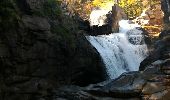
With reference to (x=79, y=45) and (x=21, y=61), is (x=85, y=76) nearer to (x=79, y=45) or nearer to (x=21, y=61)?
(x=79, y=45)

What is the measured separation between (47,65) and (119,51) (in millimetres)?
10432

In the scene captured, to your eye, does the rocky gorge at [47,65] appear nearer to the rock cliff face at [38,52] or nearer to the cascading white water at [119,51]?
the rock cliff face at [38,52]

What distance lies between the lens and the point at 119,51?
24953 mm

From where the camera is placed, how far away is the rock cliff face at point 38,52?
44.4ft

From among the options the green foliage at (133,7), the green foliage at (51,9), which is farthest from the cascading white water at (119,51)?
the green foliage at (133,7)

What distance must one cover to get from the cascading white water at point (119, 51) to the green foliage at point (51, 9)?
202 inches

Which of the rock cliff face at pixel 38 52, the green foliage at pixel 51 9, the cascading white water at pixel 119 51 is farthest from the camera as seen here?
the cascading white water at pixel 119 51

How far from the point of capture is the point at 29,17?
15.1m

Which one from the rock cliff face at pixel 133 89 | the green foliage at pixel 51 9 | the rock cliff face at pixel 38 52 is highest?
the green foliage at pixel 51 9

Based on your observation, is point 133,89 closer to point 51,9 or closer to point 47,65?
point 47,65

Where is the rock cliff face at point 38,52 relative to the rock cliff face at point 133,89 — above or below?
above

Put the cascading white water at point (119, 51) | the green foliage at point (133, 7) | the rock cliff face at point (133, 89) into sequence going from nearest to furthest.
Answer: the rock cliff face at point (133, 89)
the cascading white water at point (119, 51)
the green foliage at point (133, 7)

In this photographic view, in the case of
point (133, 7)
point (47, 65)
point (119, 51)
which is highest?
point (133, 7)

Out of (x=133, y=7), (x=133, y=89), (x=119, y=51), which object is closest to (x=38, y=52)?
(x=133, y=89)
